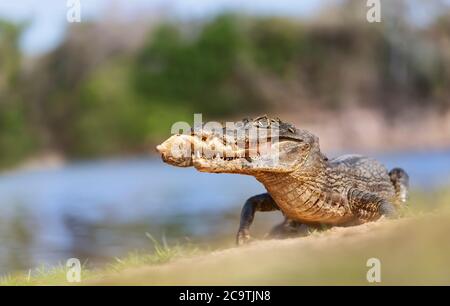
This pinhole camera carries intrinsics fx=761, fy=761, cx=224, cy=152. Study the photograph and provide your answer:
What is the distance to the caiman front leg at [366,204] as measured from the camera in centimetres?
732

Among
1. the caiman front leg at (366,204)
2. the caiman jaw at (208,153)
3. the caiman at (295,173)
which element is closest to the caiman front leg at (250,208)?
the caiman at (295,173)

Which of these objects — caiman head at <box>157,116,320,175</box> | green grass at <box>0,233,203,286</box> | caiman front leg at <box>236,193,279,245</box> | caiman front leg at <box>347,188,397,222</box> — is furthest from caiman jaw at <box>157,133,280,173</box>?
caiman front leg at <box>347,188,397,222</box>

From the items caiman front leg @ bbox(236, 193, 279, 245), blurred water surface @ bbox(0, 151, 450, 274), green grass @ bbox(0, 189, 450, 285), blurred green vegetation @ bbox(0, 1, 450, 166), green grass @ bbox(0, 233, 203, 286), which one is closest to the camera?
green grass @ bbox(0, 189, 450, 285)

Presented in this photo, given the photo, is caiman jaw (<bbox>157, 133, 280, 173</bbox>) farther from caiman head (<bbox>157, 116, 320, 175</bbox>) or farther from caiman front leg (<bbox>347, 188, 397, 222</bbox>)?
caiman front leg (<bbox>347, 188, 397, 222</bbox>)

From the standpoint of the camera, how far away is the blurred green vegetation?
40.1m

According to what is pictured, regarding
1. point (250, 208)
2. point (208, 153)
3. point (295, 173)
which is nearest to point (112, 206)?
point (250, 208)

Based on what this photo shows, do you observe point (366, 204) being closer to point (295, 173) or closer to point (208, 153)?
point (295, 173)

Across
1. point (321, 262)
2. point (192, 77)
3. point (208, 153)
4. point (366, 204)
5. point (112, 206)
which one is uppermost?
point (192, 77)

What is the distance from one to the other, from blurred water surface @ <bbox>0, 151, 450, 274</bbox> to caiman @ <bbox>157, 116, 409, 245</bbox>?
2787 mm

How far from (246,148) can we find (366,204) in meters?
1.58

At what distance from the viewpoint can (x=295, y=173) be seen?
7047 millimetres

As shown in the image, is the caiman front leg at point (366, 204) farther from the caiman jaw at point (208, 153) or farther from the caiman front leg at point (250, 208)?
the caiman jaw at point (208, 153)

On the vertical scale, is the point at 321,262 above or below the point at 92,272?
below
